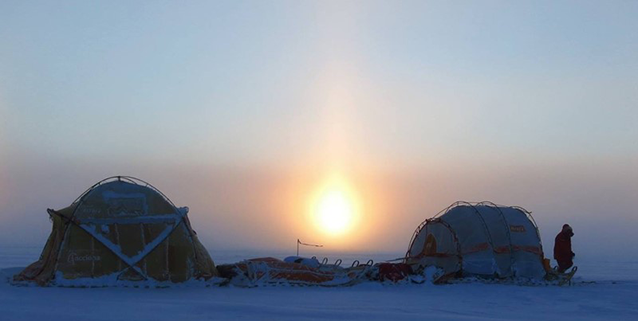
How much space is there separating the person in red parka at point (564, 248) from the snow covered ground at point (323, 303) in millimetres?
4626

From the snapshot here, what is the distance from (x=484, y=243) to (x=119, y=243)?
40.5 ft

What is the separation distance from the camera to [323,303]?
14.9 m

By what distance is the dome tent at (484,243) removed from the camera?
23344 mm

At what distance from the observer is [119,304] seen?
13.8 m

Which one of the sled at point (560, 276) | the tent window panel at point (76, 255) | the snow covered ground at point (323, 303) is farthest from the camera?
the sled at point (560, 276)

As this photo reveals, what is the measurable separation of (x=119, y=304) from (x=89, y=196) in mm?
6954

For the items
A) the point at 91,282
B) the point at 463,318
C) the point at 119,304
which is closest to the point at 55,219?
the point at 91,282

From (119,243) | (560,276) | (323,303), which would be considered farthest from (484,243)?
(119,243)

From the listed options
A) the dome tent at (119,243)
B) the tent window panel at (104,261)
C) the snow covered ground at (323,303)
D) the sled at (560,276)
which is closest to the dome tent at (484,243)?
the sled at (560,276)

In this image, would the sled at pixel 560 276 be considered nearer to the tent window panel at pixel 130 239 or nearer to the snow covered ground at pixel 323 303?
the snow covered ground at pixel 323 303

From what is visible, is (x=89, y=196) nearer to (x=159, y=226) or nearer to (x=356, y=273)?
(x=159, y=226)

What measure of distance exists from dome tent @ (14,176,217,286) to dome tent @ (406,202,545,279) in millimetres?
8671

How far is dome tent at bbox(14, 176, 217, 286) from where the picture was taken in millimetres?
18391

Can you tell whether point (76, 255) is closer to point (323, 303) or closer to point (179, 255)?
point (179, 255)
